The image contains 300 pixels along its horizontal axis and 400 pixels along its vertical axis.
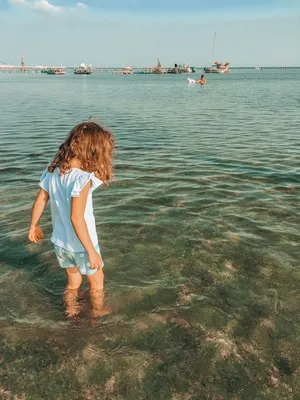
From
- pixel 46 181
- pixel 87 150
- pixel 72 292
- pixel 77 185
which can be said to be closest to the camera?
pixel 77 185

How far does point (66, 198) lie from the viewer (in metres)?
3.57

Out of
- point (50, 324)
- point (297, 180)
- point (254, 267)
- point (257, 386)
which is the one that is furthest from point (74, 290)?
point (297, 180)

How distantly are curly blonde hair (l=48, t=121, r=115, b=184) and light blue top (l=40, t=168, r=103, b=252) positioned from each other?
96 mm

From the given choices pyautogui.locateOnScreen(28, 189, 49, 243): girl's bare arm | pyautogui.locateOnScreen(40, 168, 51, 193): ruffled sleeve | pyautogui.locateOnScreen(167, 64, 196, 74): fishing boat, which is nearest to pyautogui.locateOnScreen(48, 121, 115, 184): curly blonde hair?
pyautogui.locateOnScreen(40, 168, 51, 193): ruffled sleeve

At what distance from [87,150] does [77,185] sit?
0.42 m

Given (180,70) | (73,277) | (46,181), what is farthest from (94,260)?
(180,70)

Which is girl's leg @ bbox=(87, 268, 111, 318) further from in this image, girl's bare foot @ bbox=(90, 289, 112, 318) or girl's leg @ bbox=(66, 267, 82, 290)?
girl's leg @ bbox=(66, 267, 82, 290)

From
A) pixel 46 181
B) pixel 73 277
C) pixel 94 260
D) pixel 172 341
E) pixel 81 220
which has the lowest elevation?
pixel 172 341

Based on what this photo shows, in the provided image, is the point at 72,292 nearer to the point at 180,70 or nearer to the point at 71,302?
the point at 71,302

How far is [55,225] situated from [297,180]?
788cm

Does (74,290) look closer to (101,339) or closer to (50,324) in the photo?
(50,324)

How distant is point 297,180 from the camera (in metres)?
9.43

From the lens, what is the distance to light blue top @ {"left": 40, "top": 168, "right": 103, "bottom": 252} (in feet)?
11.1

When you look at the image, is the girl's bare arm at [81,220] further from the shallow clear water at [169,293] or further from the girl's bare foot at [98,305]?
the shallow clear water at [169,293]
